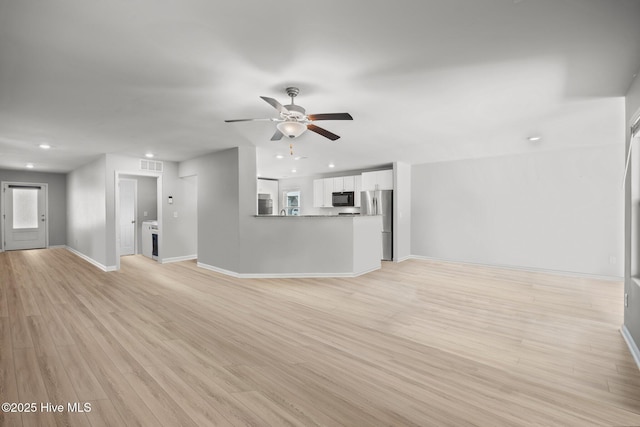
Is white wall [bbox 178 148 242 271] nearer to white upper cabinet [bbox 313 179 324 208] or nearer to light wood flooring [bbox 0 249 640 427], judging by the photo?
light wood flooring [bbox 0 249 640 427]

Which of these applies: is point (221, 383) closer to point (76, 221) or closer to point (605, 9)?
point (605, 9)

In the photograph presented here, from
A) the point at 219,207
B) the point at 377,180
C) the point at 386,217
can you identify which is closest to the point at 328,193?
the point at 377,180

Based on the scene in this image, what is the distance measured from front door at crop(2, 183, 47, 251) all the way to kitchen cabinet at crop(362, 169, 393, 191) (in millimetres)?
9764

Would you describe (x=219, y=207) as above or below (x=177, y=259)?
above

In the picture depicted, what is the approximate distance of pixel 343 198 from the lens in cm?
840

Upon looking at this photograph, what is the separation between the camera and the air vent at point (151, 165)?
21.5 ft

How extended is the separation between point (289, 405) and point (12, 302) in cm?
437

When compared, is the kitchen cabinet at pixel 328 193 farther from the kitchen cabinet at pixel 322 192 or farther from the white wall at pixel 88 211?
the white wall at pixel 88 211

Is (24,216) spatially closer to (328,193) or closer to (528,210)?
(328,193)

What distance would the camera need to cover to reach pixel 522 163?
597cm

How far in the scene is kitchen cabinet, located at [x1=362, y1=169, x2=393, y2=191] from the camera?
7.27 metres

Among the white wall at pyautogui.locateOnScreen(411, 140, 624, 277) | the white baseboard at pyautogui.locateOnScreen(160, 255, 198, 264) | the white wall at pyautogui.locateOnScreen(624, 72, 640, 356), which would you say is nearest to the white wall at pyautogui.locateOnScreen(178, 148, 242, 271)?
the white baseboard at pyautogui.locateOnScreen(160, 255, 198, 264)

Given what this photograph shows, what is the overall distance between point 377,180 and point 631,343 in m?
5.43

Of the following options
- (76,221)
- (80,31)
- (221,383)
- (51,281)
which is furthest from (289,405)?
(76,221)
